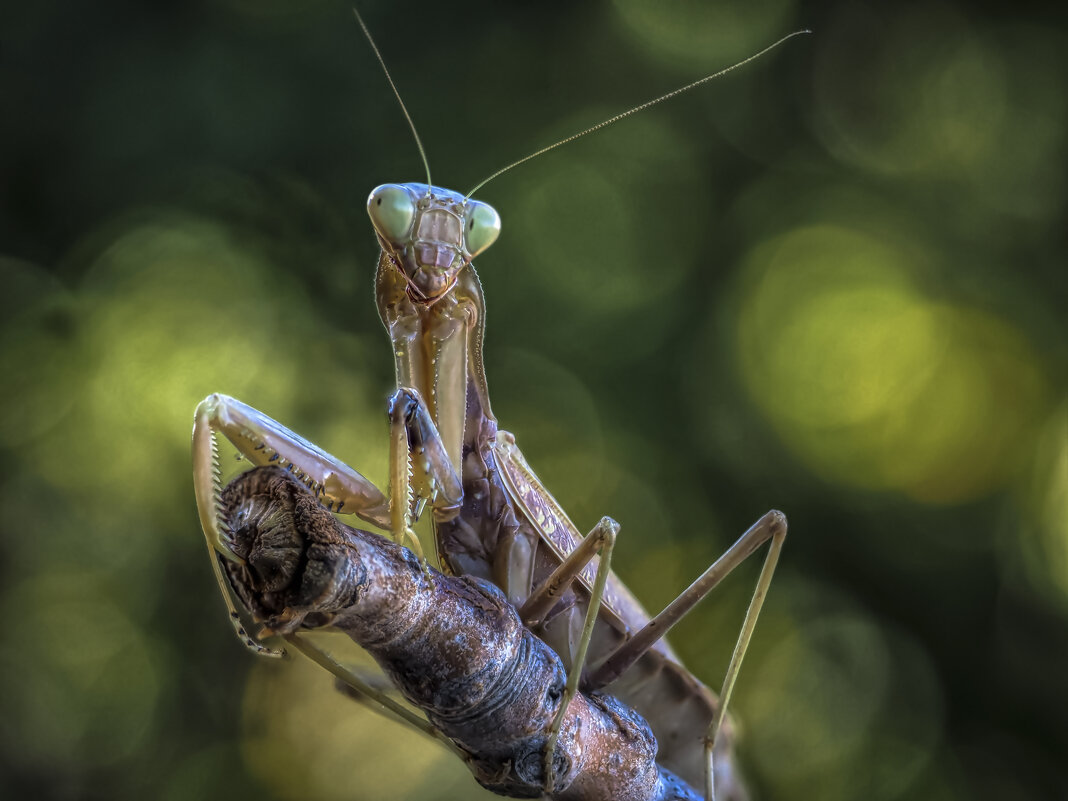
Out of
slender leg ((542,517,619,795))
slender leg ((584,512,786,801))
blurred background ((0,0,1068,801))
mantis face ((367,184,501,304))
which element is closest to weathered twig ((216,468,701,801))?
slender leg ((542,517,619,795))

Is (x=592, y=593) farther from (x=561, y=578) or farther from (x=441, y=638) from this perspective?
(x=441, y=638)

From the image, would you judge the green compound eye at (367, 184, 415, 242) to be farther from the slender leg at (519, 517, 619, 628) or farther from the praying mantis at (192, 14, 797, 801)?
the slender leg at (519, 517, 619, 628)

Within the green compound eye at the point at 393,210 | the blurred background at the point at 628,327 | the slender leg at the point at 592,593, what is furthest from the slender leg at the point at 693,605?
the blurred background at the point at 628,327

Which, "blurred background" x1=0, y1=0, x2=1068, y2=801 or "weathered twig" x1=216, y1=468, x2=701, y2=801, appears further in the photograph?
"blurred background" x1=0, y1=0, x2=1068, y2=801

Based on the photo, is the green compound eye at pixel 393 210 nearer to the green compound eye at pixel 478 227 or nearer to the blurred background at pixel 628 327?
the green compound eye at pixel 478 227

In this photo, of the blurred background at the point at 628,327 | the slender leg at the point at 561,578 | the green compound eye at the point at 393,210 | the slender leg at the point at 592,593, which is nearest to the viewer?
the slender leg at the point at 592,593

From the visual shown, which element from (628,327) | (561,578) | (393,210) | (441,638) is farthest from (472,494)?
(628,327)
